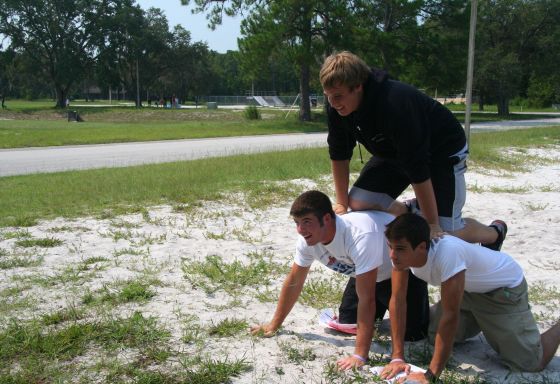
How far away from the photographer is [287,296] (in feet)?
12.5

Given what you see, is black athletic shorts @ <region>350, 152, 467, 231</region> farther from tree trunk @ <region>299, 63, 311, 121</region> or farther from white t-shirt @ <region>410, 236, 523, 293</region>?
tree trunk @ <region>299, 63, 311, 121</region>

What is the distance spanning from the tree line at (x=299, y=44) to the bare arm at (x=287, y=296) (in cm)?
2358

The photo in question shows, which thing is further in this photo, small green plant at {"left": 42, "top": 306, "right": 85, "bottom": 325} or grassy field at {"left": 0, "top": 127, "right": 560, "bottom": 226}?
grassy field at {"left": 0, "top": 127, "right": 560, "bottom": 226}

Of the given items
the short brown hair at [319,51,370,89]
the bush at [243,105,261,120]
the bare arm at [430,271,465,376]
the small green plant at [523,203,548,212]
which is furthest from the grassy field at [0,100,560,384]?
the bush at [243,105,261,120]

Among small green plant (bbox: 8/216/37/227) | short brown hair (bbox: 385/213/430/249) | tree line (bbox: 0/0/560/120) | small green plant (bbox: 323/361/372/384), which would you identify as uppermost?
tree line (bbox: 0/0/560/120)

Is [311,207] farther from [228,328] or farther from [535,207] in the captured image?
[535,207]

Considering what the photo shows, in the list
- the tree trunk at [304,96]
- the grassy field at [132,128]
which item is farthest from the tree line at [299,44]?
the grassy field at [132,128]

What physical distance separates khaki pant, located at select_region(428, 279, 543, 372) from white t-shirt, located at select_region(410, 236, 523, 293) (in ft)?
0.21

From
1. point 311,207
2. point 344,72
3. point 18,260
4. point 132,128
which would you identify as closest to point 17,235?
point 18,260

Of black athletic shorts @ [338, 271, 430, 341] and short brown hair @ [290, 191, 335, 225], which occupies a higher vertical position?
short brown hair @ [290, 191, 335, 225]

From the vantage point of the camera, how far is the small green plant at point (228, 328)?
3.88 meters

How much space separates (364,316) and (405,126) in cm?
111

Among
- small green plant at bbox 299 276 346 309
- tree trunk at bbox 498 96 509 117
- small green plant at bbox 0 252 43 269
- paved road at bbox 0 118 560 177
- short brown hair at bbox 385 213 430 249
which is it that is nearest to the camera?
short brown hair at bbox 385 213 430 249

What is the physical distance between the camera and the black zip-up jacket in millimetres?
3209
